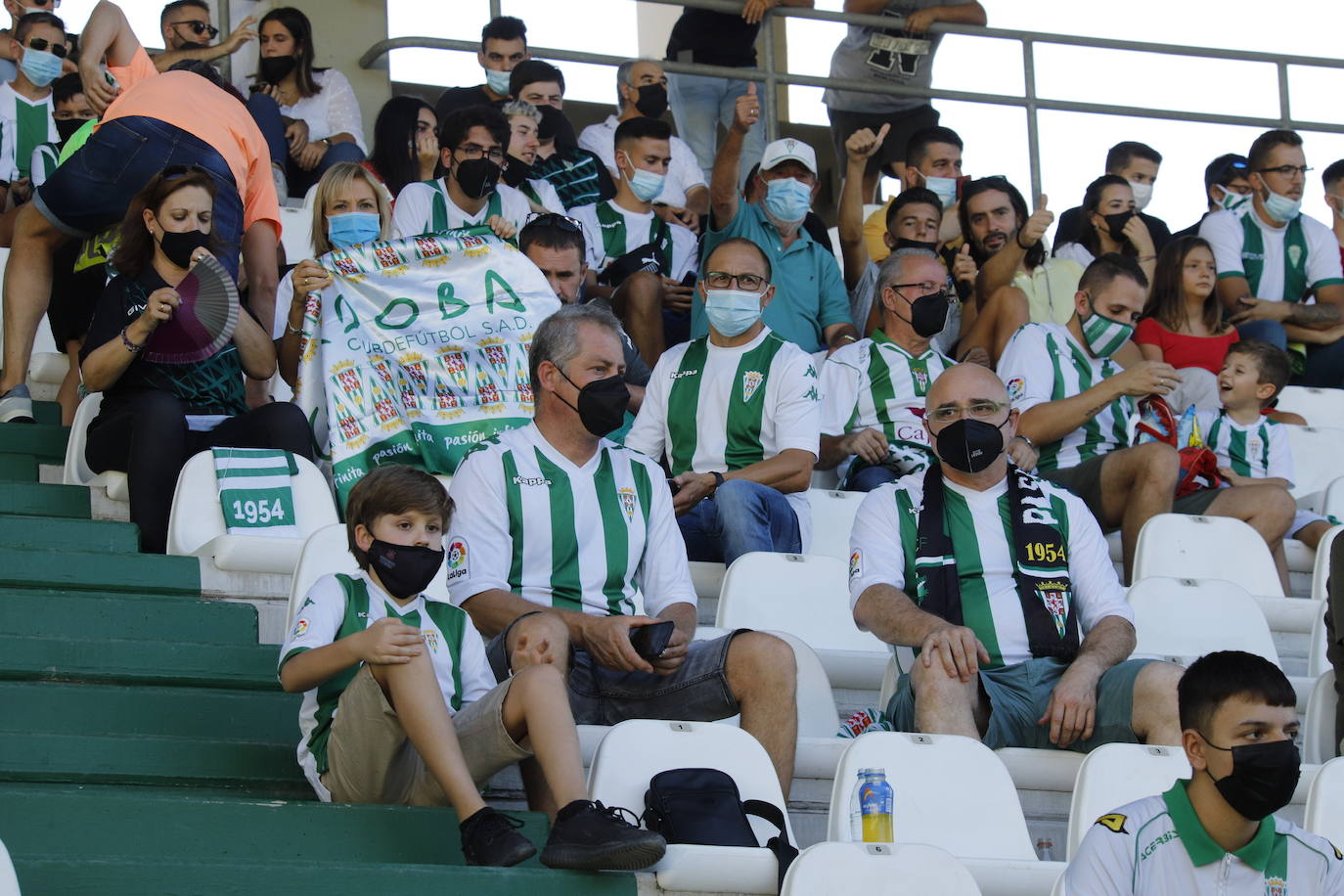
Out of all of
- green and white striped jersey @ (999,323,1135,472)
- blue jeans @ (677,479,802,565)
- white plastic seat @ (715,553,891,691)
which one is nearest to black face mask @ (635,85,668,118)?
green and white striped jersey @ (999,323,1135,472)

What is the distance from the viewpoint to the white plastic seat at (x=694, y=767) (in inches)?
132

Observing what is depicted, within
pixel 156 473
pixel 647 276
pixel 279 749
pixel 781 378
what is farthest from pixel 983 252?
pixel 279 749

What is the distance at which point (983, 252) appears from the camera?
7320mm

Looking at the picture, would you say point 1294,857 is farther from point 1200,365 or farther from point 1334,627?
point 1200,365

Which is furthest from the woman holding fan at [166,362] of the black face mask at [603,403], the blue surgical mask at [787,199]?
the blue surgical mask at [787,199]

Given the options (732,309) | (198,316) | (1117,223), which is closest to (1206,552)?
(732,309)

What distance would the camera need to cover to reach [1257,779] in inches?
124

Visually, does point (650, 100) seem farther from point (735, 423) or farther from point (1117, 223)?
point (735, 423)

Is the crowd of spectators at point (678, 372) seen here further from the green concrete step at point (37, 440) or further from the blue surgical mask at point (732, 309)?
the green concrete step at point (37, 440)

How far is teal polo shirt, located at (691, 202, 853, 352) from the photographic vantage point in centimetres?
680

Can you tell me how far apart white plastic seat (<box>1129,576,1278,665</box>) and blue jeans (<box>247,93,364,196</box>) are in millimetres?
3560

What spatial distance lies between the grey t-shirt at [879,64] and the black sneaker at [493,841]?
19.5 ft

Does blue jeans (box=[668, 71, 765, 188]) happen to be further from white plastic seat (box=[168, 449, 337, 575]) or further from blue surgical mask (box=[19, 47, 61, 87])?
white plastic seat (box=[168, 449, 337, 575])

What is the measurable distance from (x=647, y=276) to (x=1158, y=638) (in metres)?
2.40
